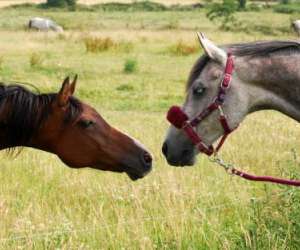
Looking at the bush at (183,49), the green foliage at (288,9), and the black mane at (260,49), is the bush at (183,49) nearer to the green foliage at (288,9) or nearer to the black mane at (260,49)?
the black mane at (260,49)

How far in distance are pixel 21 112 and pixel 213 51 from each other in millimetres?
1224

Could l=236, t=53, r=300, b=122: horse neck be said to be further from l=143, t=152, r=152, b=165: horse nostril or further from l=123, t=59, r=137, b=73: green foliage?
l=123, t=59, r=137, b=73: green foliage

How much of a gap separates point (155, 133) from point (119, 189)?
4.24 m

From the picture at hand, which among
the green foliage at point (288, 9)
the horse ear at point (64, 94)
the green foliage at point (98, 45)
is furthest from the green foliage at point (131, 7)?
the horse ear at point (64, 94)

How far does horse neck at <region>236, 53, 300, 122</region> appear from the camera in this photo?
487 cm

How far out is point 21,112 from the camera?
441 centimetres

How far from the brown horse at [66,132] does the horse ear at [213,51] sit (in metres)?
0.71

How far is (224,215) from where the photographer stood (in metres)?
6.10

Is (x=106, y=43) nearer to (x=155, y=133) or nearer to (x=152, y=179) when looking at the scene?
(x=155, y=133)

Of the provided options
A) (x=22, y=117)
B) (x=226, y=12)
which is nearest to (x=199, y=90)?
(x=22, y=117)

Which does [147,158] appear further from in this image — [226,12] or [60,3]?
[60,3]

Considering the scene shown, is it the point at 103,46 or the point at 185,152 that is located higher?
the point at 185,152

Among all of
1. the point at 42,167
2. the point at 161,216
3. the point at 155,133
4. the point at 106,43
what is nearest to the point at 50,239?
the point at 161,216

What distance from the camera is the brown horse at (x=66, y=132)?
4.42m
